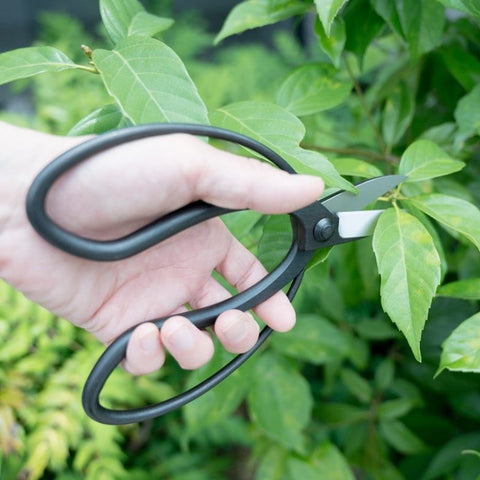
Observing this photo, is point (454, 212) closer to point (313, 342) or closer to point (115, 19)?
point (115, 19)

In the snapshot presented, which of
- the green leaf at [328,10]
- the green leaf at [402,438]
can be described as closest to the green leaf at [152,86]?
the green leaf at [328,10]

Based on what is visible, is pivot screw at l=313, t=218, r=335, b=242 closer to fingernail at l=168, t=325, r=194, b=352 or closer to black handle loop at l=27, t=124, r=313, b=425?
black handle loop at l=27, t=124, r=313, b=425

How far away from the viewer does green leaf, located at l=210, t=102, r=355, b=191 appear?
0.45m

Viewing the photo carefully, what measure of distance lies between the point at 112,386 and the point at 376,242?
2.54 feet

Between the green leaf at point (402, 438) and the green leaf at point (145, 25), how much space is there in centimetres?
69

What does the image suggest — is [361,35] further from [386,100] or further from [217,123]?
[217,123]

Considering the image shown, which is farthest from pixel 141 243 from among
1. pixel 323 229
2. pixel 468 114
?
pixel 468 114

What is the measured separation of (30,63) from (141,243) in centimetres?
18

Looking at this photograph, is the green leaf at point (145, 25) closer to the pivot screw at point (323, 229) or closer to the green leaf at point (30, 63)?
the green leaf at point (30, 63)

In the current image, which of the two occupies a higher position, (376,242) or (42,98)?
(376,242)

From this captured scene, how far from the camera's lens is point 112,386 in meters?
1.11

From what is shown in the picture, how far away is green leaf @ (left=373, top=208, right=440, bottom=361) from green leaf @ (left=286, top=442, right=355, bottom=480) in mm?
481

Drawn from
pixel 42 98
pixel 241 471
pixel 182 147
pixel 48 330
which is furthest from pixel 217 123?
pixel 42 98

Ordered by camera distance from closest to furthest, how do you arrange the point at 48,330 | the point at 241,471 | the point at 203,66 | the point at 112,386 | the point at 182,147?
the point at 182,147, the point at 112,386, the point at 48,330, the point at 241,471, the point at 203,66
